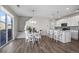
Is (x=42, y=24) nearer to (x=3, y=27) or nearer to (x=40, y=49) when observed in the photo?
(x=3, y=27)

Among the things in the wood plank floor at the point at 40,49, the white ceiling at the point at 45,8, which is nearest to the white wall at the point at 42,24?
the white ceiling at the point at 45,8

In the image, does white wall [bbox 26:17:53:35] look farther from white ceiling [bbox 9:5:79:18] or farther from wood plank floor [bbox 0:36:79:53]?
wood plank floor [bbox 0:36:79:53]

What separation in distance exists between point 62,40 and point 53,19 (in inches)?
233

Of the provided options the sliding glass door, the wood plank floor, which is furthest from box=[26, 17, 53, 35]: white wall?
the wood plank floor

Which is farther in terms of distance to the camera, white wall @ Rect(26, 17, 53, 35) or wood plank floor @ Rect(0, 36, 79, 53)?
white wall @ Rect(26, 17, 53, 35)

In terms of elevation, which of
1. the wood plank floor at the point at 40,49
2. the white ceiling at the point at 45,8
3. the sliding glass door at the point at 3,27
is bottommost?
the wood plank floor at the point at 40,49

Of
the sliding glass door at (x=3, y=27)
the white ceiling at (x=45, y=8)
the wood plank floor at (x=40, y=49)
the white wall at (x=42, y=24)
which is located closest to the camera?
the wood plank floor at (x=40, y=49)

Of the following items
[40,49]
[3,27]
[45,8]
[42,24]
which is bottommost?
[40,49]

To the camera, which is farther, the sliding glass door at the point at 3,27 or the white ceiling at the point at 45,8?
the white ceiling at the point at 45,8

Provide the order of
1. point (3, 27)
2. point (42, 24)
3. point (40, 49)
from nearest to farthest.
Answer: point (40, 49) → point (3, 27) → point (42, 24)

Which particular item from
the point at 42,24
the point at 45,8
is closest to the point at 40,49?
the point at 45,8

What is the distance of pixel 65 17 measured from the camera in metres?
9.53

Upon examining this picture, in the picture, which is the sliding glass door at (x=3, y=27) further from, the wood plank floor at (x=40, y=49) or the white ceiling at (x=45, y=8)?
the wood plank floor at (x=40, y=49)
